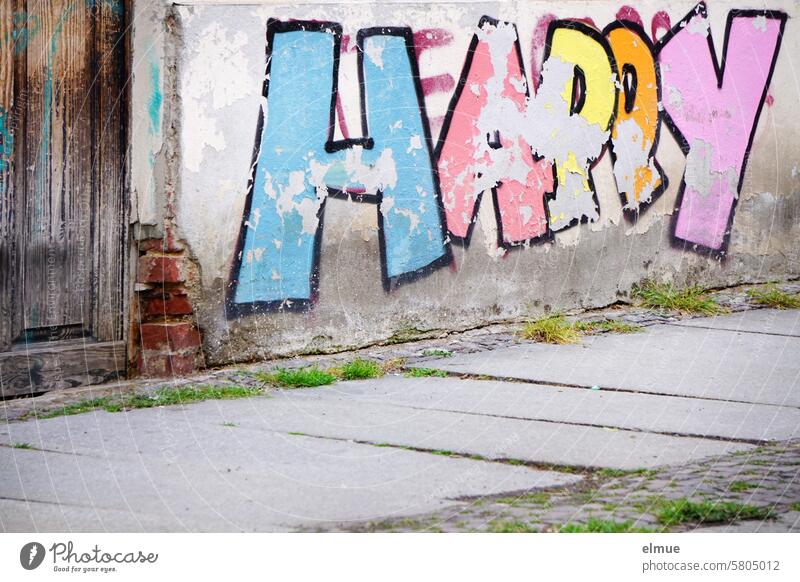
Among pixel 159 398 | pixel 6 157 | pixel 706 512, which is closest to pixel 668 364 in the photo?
pixel 706 512

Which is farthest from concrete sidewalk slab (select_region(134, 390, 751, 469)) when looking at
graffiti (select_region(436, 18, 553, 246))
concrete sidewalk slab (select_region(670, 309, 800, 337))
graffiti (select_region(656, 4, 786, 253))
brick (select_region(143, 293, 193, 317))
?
graffiti (select_region(656, 4, 786, 253))

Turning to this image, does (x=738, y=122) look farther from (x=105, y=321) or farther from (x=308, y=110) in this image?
(x=105, y=321)

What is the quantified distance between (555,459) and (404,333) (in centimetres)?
216

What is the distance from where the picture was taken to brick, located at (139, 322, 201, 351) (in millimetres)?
4957

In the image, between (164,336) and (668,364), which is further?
(668,364)

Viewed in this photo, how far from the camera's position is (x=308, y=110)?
531 cm

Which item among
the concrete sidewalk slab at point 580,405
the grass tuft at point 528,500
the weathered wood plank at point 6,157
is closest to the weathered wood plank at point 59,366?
the weathered wood plank at point 6,157

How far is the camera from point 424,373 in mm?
5066

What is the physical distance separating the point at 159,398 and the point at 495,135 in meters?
2.45

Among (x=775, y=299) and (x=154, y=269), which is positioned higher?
(x=154, y=269)

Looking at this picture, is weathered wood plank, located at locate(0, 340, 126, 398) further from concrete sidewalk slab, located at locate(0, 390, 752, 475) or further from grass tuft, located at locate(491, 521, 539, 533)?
grass tuft, located at locate(491, 521, 539, 533)

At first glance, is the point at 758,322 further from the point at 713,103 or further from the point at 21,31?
the point at 21,31

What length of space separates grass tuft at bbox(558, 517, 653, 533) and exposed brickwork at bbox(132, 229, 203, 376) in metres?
2.61

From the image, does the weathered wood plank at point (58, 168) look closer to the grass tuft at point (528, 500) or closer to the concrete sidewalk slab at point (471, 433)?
the concrete sidewalk slab at point (471, 433)
